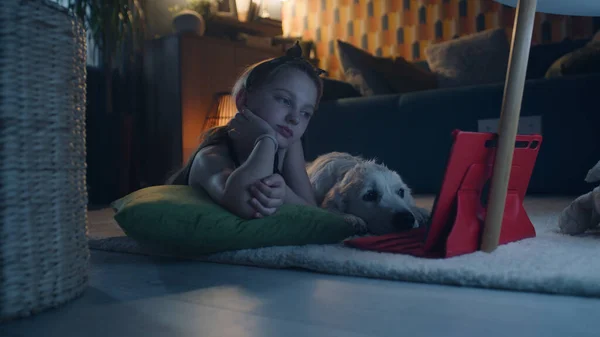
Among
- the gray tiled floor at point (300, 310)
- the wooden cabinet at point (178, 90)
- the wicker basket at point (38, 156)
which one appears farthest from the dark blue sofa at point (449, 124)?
the wicker basket at point (38, 156)

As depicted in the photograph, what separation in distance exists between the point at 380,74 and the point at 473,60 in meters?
0.66

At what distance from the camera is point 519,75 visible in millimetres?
1000

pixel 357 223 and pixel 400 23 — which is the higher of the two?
pixel 400 23

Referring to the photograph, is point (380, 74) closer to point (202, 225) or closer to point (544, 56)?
point (544, 56)

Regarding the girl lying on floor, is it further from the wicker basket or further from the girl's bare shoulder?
the wicker basket

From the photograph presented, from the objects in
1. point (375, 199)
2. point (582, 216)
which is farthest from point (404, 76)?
point (582, 216)

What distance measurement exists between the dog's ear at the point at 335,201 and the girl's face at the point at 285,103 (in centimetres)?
22

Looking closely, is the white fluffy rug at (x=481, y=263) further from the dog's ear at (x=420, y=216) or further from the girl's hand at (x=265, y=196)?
the dog's ear at (x=420, y=216)

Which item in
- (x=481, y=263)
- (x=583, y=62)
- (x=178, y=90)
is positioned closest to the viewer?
(x=481, y=263)

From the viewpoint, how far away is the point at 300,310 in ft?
2.49

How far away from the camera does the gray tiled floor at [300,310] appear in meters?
0.67

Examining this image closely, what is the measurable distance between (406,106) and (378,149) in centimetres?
31

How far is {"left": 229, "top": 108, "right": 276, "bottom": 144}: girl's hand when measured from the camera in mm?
1282

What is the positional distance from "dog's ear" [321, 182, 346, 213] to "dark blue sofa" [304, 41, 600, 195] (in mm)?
1203
